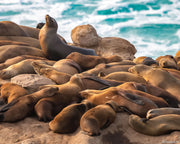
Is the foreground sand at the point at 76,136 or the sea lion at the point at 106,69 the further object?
the sea lion at the point at 106,69

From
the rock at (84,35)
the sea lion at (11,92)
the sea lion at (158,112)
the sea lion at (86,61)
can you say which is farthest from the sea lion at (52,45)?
the sea lion at (158,112)

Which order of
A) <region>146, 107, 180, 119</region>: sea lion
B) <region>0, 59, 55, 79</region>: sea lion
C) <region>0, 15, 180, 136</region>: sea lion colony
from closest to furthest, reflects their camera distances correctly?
<region>0, 15, 180, 136</region>: sea lion colony < <region>146, 107, 180, 119</region>: sea lion < <region>0, 59, 55, 79</region>: sea lion

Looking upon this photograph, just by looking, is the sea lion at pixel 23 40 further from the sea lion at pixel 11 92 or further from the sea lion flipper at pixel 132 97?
the sea lion flipper at pixel 132 97

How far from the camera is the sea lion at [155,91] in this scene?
14.0 ft

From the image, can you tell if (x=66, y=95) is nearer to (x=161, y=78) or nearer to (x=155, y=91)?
(x=155, y=91)

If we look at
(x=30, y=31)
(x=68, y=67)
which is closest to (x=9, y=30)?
(x=30, y=31)

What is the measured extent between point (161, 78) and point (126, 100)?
1.59 m

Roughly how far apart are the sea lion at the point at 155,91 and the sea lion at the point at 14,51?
10.9 feet

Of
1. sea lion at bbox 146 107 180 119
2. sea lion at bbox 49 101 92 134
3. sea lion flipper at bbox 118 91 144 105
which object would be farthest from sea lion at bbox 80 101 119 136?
sea lion at bbox 146 107 180 119

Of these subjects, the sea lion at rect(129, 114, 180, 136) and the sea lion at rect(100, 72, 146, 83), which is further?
the sea lion at rect(100, 72, 146, 83)

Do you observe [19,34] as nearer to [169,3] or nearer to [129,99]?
[129,99]

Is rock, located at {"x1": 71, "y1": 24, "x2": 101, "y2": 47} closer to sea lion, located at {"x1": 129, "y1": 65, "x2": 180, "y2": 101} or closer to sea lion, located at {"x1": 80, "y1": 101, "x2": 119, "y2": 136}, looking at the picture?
sea lion, located at {"x1": 129, "y1": 65, "x2": 180, "y2": 101}

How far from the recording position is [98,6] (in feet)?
82.5

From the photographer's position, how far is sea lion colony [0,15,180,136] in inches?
126
